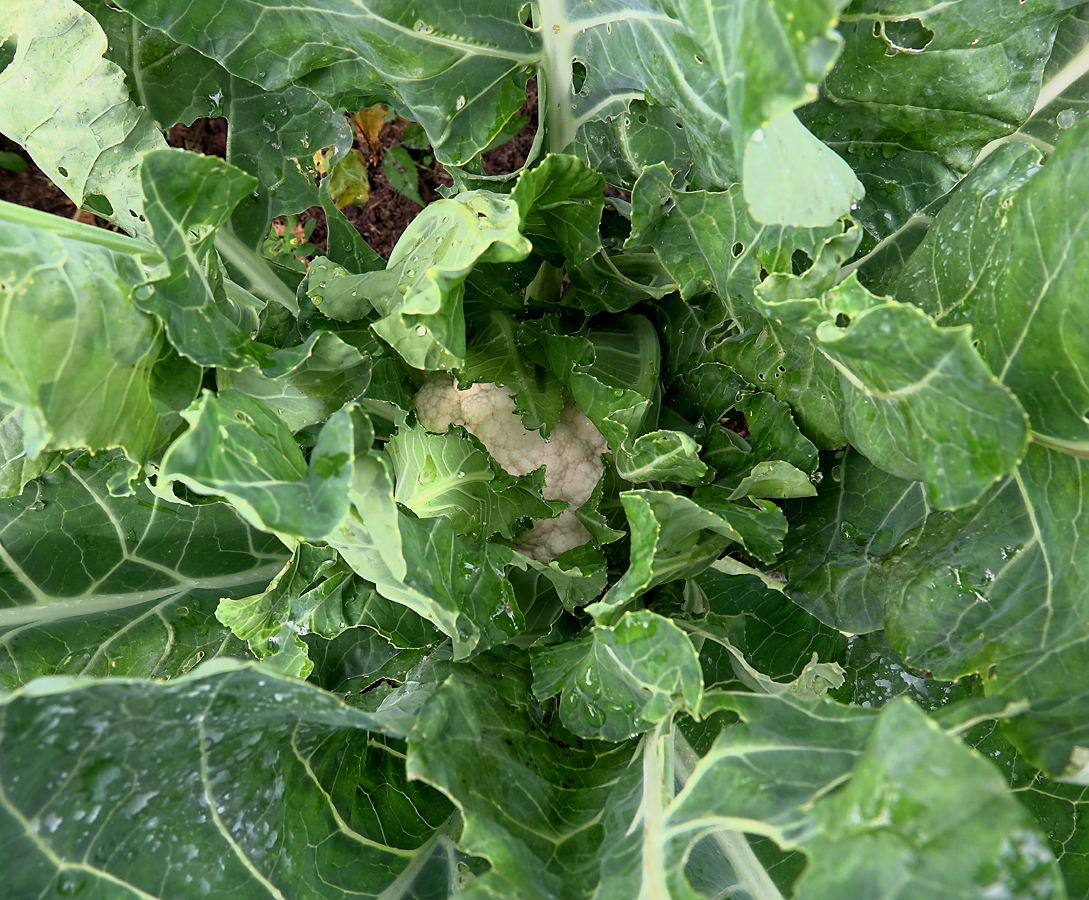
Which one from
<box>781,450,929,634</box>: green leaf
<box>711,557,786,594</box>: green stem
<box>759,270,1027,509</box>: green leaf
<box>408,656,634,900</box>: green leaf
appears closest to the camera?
<box>759,270,1027,509</box>: green leaf

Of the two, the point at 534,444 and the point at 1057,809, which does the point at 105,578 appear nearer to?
the point at 534,444

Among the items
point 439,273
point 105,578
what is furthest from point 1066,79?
point 105,578

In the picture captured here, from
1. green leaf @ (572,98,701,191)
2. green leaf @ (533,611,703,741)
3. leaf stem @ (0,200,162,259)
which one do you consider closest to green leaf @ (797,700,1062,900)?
green leaf @ (533,611,703,741)

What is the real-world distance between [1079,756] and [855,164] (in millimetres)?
682

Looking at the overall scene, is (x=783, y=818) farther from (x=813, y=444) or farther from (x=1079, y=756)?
(x=813, y=444)

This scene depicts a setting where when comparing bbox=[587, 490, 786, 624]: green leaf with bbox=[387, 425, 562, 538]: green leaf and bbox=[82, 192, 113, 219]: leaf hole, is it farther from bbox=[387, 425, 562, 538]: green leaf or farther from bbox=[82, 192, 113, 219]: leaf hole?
bbox=[82, 192, 113, 219]: leaf hole

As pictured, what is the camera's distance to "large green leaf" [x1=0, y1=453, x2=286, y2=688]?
115 cm

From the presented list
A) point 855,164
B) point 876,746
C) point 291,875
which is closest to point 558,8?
point 855,164

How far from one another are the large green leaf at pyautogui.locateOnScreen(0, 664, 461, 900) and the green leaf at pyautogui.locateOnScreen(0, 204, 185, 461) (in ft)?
0.76

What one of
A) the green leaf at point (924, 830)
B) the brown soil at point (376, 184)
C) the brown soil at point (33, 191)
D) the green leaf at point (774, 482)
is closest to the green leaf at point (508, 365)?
the green leaf at point (774, 482)

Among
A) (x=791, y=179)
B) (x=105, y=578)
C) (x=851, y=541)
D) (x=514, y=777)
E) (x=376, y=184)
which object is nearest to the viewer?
(x=791, y=179)

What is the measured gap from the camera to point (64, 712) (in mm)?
682

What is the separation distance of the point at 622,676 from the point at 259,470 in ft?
1.32

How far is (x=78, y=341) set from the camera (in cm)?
72
